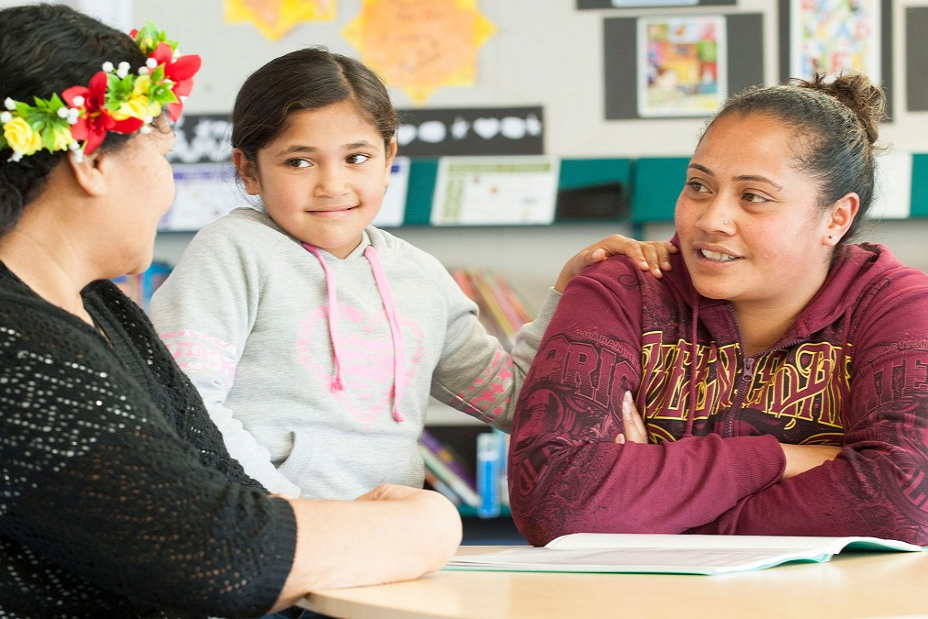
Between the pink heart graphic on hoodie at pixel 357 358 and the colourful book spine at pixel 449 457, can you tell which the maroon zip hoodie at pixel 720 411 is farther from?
the colourful book spine at pixel 449 457

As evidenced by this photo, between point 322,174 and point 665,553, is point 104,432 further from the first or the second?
point 322,174

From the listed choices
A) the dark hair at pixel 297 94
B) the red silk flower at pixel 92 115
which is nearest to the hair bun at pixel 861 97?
the dark hair at pixel 297 94

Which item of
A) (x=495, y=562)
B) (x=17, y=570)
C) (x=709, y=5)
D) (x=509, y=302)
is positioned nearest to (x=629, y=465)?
(x=495, y=562)

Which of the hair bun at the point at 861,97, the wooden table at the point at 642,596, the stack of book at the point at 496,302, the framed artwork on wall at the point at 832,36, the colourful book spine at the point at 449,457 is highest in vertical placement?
the framed artwork on wall at the point at 832,36

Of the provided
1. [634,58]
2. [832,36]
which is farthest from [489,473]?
[832,36]

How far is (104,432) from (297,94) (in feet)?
2.80

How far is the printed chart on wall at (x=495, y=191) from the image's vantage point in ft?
11.0

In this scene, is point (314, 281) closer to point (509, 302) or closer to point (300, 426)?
point (300, 426)

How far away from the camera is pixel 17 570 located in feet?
3.17

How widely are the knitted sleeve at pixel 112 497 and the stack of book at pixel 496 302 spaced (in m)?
2.37

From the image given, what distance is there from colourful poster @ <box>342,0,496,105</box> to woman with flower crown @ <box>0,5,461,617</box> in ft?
7.92

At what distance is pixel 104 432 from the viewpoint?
0.92 m

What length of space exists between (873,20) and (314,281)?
248 cm

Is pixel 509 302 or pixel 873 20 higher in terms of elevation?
pixel 873 20
